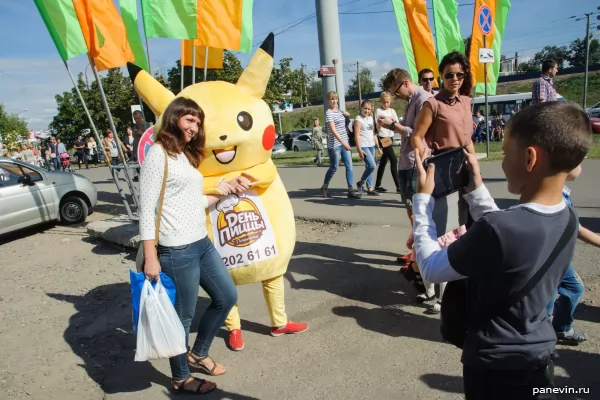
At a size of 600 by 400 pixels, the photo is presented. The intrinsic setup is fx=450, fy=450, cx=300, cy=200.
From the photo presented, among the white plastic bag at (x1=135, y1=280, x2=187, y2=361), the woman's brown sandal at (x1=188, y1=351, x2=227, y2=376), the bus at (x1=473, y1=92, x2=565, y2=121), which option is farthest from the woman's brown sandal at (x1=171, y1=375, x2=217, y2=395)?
the bus at (x1=473, y1=92, x2=565, y2=121)

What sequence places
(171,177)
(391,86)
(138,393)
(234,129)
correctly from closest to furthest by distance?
(171,177) < (138,393) < (234,129) < (391,86)

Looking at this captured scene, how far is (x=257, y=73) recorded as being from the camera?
362cm

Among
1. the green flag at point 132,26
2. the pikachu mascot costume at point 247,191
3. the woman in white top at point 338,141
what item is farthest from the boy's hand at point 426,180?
the woman in white top at point 338,141

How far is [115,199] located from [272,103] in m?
17.4

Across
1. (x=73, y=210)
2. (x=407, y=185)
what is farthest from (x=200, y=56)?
(x=73, y=210)

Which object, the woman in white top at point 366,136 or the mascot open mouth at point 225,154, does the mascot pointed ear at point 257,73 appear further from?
the woman in white top at point 366,136

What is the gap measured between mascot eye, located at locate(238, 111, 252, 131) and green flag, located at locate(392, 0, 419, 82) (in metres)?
4.93

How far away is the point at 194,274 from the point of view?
2811 mm

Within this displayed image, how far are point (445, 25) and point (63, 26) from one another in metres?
6.72

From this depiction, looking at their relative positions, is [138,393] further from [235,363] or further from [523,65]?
[523,65]

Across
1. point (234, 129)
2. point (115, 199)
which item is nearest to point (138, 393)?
point (234, 129)

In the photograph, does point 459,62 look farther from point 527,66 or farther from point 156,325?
point 527,66

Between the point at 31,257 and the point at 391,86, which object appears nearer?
the point at 391,86

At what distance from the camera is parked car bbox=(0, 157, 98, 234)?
307 inches
